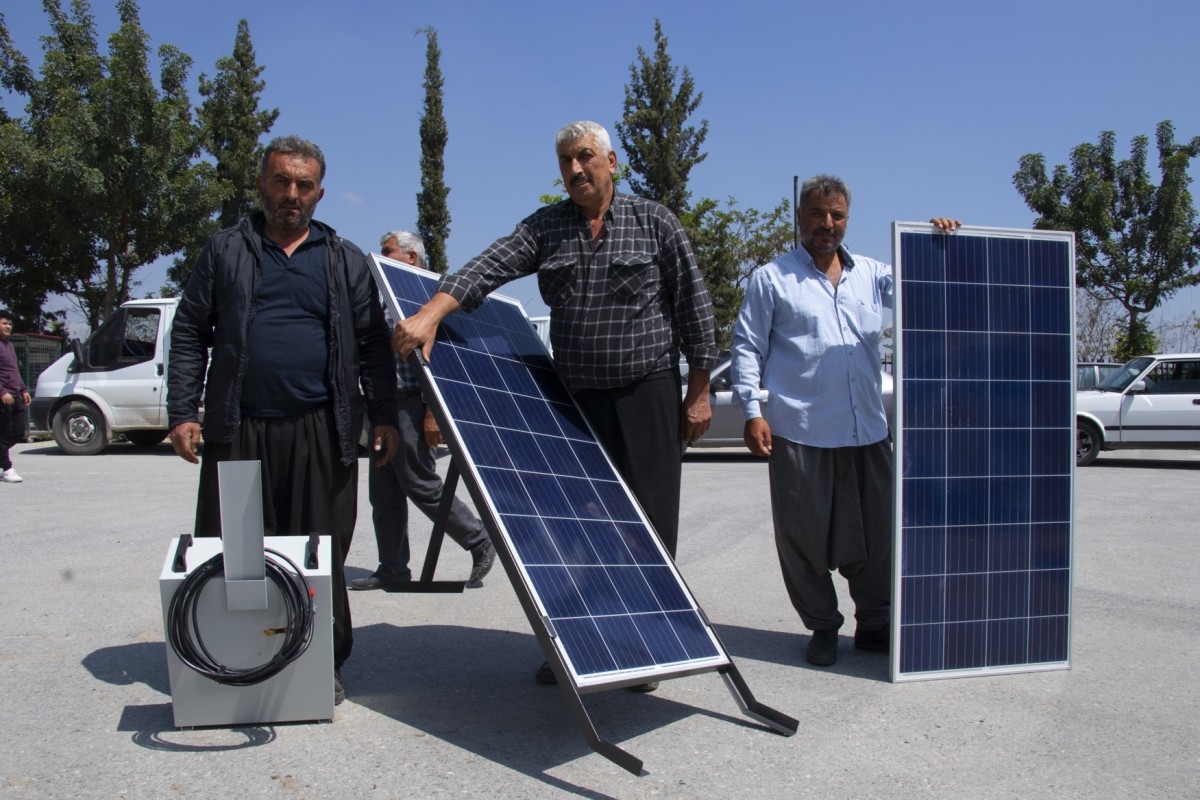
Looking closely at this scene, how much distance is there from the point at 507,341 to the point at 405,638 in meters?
1.63

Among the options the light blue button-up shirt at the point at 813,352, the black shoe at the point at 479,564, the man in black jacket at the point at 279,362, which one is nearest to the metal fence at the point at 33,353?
the black shoe at the point at 479,564

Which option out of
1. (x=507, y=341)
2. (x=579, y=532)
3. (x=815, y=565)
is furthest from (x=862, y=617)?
(x=507, y=341)

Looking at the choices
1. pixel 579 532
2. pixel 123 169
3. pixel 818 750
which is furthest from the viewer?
pixel 123 169

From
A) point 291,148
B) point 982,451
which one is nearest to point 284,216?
point 291,148

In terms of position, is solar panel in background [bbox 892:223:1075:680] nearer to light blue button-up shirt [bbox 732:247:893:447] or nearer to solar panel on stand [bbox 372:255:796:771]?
light blue button-up shirt [bbox 732:247:893:447]

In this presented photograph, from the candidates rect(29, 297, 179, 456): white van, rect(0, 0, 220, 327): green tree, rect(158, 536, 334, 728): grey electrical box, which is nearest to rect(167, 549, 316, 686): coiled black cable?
rect(158, 536, 334, 728): grey electrical box

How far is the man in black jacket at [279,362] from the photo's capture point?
155 inches

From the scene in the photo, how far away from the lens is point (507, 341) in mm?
4531

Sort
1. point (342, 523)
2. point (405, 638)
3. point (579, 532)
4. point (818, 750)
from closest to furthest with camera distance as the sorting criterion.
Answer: point (818, 750) → point (579, 532) → point (342, 523) → point (405, 638)

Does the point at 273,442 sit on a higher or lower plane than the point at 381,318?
lower

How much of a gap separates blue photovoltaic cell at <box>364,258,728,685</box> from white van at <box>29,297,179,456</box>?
12301 mm

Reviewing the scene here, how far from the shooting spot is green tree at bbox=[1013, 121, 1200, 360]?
90.2 ft

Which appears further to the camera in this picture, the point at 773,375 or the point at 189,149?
the point at 189,149

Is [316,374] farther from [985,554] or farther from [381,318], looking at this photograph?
[985,554]
